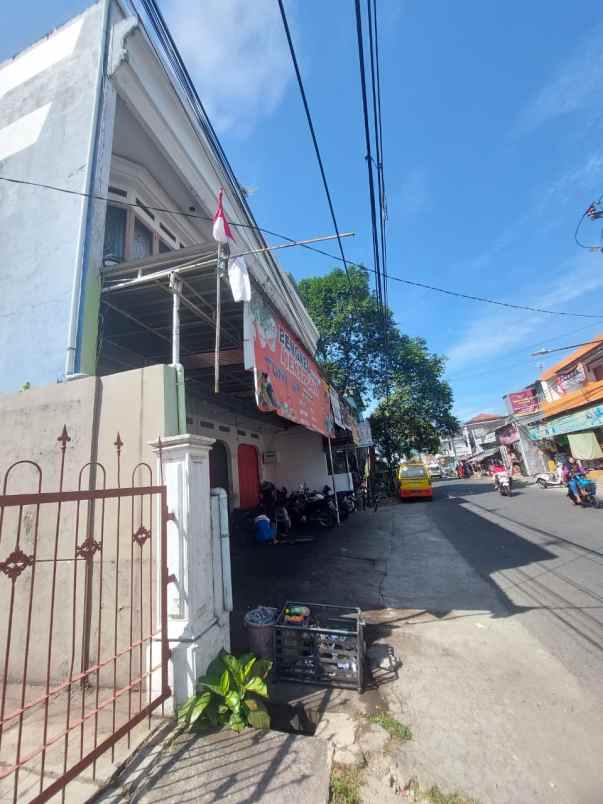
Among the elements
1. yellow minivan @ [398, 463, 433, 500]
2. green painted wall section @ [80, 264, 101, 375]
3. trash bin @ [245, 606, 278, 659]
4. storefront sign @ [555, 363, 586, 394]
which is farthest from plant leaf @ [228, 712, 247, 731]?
storefront sign @ [555, 363, 586, 394]

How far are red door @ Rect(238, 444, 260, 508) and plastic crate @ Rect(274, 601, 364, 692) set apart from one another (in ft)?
23.4

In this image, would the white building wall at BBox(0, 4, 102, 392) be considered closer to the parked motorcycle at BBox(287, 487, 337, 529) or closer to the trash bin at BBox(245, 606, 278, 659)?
the trash bin at BBox(245, 606, 278, 659)

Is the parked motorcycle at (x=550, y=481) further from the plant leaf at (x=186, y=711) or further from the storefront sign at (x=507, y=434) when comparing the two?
the plant leaf at (x=186, y=711)

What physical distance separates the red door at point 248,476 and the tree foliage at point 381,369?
434 inches

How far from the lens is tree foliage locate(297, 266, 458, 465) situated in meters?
22.0

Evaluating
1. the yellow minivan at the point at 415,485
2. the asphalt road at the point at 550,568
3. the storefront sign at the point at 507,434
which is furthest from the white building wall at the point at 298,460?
the storefront sign at the point at 507,434

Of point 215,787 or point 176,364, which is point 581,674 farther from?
point 176,364

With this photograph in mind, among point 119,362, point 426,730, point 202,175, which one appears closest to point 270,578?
point 426,730

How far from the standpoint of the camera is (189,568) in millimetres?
2723

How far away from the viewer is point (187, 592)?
8.84 ft

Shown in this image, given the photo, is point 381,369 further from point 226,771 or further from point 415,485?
point 226,771

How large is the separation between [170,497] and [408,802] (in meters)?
2.42

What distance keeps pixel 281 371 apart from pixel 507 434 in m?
30.0

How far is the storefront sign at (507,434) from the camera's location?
2646cm
